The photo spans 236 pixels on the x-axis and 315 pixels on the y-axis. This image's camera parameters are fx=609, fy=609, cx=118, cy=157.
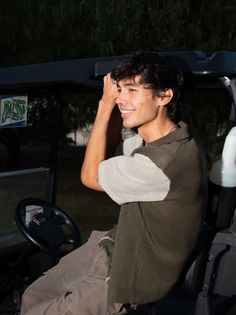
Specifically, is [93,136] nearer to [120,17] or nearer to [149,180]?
[149,180]

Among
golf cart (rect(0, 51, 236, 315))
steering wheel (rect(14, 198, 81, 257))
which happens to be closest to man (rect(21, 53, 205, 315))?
golf cart (rect(0, 51, 236, 315))

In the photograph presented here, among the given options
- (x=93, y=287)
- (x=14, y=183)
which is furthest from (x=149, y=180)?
(x=14, y=183)

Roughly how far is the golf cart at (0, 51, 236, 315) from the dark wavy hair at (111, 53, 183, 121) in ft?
0.17

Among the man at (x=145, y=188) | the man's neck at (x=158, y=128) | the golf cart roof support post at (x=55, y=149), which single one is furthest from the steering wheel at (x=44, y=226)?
the man's neck at (x=158, y=128)

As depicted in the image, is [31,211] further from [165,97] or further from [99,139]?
[165,97]

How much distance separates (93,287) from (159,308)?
0.29 m

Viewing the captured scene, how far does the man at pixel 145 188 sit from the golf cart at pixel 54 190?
101mm

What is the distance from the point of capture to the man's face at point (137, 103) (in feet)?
7.60

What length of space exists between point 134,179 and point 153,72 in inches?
16.3

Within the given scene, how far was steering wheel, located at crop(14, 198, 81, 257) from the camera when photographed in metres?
2.95

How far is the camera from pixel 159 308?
2.49m

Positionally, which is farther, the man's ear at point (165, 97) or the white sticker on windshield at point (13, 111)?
the white sticker on windshield at point (13, 111)

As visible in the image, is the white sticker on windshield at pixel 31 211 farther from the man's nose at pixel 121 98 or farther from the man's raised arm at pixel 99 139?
the man's nose at pixel 121 98

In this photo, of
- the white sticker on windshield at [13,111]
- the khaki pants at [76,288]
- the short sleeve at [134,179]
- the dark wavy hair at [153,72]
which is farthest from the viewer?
the white sticker on windshield at [13,111]
